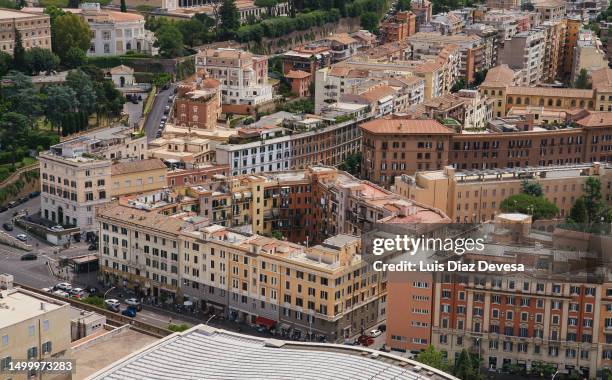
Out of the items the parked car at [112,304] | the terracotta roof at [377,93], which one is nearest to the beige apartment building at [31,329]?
the parked car at [112,304]

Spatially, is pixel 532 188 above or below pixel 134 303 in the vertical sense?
above

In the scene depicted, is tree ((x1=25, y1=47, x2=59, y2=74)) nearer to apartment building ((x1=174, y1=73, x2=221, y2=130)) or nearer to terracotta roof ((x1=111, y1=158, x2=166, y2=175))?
apartment building ((x1=174, y1=73, x2=221, y2=130))

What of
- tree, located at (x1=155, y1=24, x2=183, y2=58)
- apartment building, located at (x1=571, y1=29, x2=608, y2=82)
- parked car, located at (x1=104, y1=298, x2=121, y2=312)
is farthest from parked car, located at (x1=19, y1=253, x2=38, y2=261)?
Result: apartment building, located at (x1=571, y1=29, x2=608, y2=82)

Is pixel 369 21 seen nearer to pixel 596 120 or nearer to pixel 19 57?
pixel 19 57

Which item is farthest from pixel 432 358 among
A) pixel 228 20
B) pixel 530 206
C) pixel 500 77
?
pixel 228 20

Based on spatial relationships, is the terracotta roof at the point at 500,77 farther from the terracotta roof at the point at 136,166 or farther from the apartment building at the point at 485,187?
the terracotta roof at the point at 136,166

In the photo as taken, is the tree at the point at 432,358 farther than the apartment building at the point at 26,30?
No
